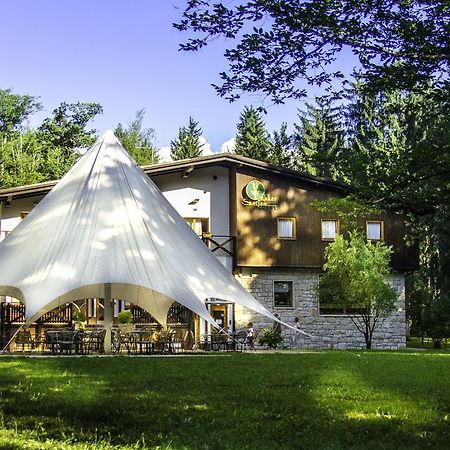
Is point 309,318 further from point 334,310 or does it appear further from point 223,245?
point 223,245

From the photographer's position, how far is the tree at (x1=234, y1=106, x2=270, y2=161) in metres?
49.4

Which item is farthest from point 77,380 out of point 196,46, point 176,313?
point 176,313

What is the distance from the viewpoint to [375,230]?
94.3 ft

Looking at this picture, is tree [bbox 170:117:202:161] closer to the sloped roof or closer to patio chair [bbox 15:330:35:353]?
patio chair [bbox 15:330:35:353]

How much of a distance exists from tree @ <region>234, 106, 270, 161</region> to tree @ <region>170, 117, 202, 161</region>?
2.78 m

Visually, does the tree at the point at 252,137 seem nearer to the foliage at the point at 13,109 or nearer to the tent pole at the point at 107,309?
the foliage at the point at 13,109

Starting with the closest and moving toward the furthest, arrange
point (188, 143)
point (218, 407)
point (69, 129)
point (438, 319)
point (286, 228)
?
point (218, 407), point (286, 228), point (438, 319), point (69, 129), point (188, 143)

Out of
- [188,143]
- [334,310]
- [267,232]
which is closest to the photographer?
[267,232]

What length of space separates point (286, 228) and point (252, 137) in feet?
75.2

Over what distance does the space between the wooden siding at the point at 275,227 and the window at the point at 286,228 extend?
5.2 inches

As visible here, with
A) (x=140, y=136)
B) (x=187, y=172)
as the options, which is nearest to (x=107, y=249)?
(x=187, y=172)

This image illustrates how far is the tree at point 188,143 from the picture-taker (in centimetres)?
5112

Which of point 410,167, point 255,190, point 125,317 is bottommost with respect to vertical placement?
point 125,317

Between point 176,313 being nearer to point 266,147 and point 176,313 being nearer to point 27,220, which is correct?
point 27,220
